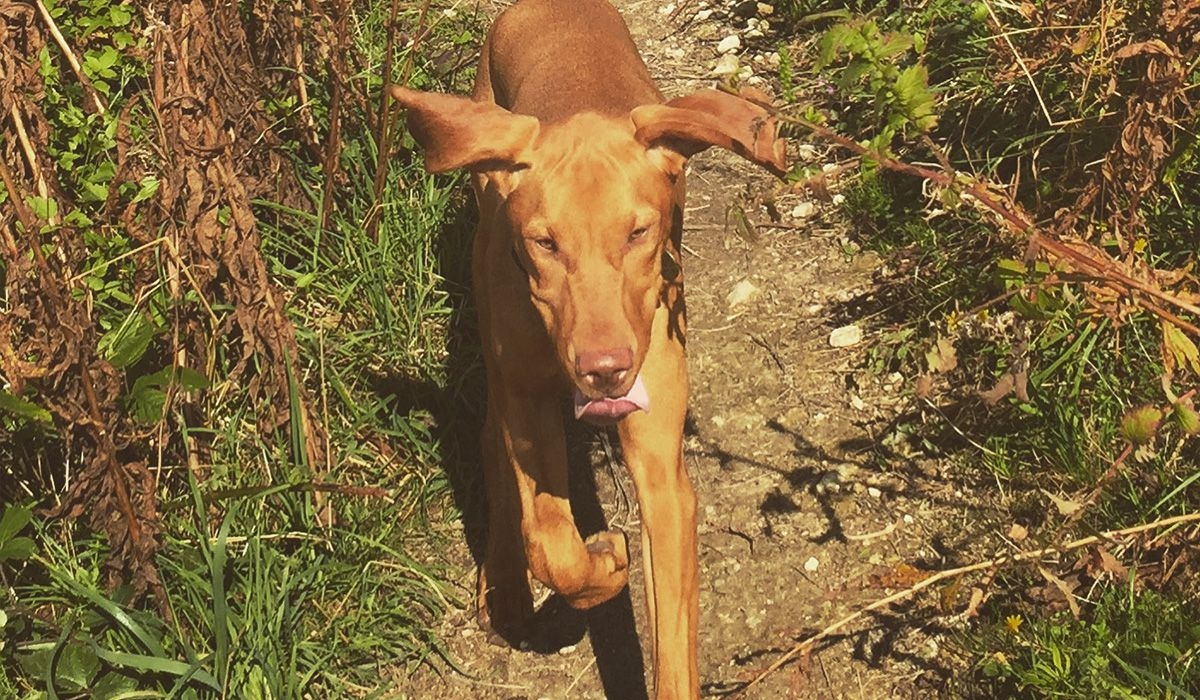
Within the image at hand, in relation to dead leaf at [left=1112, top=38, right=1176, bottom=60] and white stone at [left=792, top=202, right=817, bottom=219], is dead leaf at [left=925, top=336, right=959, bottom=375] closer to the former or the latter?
dead leaf at [left=1112, top=38, right=1176, bottom=60]

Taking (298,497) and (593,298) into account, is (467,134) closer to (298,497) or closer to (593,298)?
(593,298)

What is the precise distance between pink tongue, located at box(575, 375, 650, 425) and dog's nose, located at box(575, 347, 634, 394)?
0.21 feet

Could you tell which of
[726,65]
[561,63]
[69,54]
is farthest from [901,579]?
[726,65]

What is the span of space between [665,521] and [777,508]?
3.67 feet

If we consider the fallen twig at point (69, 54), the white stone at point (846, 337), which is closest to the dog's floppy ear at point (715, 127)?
the fallen twig at point (69, 54)

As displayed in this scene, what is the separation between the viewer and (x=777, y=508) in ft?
15.3

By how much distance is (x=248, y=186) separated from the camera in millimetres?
4836

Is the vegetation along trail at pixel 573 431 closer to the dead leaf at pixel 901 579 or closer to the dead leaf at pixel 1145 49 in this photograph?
the dead leaf at pixel 901 579

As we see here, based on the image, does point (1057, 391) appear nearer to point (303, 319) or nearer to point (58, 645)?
point (303, 319)

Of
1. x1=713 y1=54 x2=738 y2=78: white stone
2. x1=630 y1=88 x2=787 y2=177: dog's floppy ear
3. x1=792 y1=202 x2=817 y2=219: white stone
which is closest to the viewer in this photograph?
x1=630 y1=88 x2=787 y2=177: dog's floppy ear

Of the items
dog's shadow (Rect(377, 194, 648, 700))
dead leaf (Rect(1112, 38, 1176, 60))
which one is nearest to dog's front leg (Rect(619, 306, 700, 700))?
dog's shadow (Rect(377, 194, 648, 700))

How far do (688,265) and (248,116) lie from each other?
1.75 m

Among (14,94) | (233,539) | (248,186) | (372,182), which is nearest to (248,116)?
(248,186)

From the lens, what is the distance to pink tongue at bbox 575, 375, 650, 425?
10.9 ft
